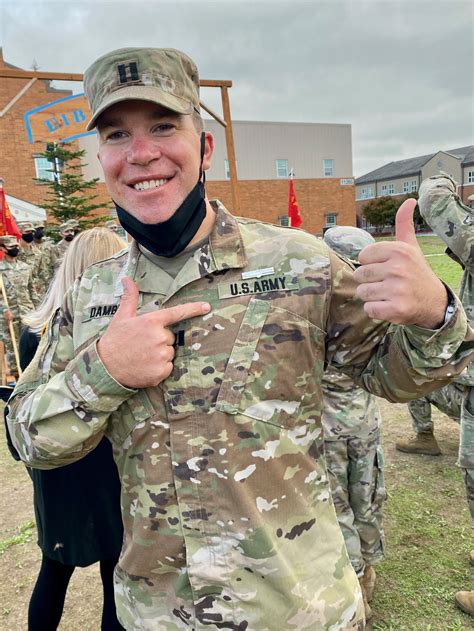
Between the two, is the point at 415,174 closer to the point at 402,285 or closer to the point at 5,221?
the point at 5,221

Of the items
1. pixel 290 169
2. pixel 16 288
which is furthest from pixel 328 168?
pixel 16 288

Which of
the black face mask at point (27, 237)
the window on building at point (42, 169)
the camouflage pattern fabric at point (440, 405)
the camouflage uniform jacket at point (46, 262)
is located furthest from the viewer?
the window on building at point (42, 169)

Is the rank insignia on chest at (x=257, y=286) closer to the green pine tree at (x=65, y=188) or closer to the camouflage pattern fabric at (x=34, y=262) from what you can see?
the camouflage pattern fabric at (x=34, y=262)

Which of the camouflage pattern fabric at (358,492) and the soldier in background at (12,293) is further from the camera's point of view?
the soldier in background at (12,293)

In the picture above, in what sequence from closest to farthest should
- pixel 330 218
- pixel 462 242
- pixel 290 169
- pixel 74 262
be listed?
pixel 74 262, pixel 462 242, pixel 290 169, pixel 330 218

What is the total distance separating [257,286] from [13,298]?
22.5 ft

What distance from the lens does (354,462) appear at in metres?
2.71

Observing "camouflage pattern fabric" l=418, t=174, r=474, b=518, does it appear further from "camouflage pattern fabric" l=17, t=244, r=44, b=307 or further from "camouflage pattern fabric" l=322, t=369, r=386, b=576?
"camouflage pattern fabric" l=17, t=244, r=44, b=307

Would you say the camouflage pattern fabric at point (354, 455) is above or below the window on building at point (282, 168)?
below

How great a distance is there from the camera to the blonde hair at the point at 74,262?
2.44 meters

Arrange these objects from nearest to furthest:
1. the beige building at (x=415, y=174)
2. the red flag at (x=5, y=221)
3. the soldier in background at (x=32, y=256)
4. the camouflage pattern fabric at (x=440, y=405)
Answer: the camouflage pattern fabric at (x=440, y=405) → the soldier in background at (x=32, y=256) → the red flag at (x=5, y=221) → the beige building at (x=415, y=174)

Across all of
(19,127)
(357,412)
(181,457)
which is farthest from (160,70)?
(19,127)

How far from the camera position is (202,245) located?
4.65 ft

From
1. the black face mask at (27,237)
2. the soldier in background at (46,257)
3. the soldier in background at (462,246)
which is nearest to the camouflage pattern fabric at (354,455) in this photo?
the soldier in background at (462,246)
